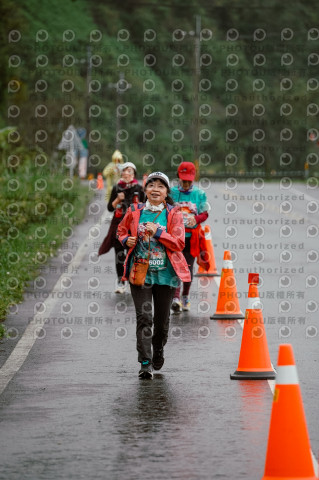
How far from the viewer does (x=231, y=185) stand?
53.7m

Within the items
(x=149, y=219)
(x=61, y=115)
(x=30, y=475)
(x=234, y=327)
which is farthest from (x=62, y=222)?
(x=61, y=115)

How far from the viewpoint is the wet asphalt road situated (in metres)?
7.98

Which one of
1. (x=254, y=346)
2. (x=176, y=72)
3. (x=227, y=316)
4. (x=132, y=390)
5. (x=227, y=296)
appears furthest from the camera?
(x=176, y=72)

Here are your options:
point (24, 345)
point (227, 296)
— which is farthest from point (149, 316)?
point (227, 296)

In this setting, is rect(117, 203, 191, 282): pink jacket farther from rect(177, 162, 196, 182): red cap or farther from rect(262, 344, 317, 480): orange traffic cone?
rect(177, 162, 196, 182): red cap

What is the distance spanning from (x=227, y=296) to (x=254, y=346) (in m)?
4.01

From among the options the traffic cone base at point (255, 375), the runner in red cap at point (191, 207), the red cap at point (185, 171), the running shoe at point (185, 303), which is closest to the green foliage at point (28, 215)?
the running shoe at point (185, 303)

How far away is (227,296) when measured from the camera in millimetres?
14750

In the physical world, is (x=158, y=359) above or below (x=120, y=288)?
above

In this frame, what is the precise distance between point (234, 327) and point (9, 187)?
16.5 meters

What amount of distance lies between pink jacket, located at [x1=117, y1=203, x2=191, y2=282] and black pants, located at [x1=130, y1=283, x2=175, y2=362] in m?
0.22

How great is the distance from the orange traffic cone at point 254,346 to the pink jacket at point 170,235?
551 mm

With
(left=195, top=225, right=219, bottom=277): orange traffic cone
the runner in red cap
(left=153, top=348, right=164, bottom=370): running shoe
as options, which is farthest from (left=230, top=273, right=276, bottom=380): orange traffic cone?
(left=195, top=225, right=219, bottom=277): orange traffic cone

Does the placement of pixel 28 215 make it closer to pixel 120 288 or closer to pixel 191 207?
pixel 120 288
